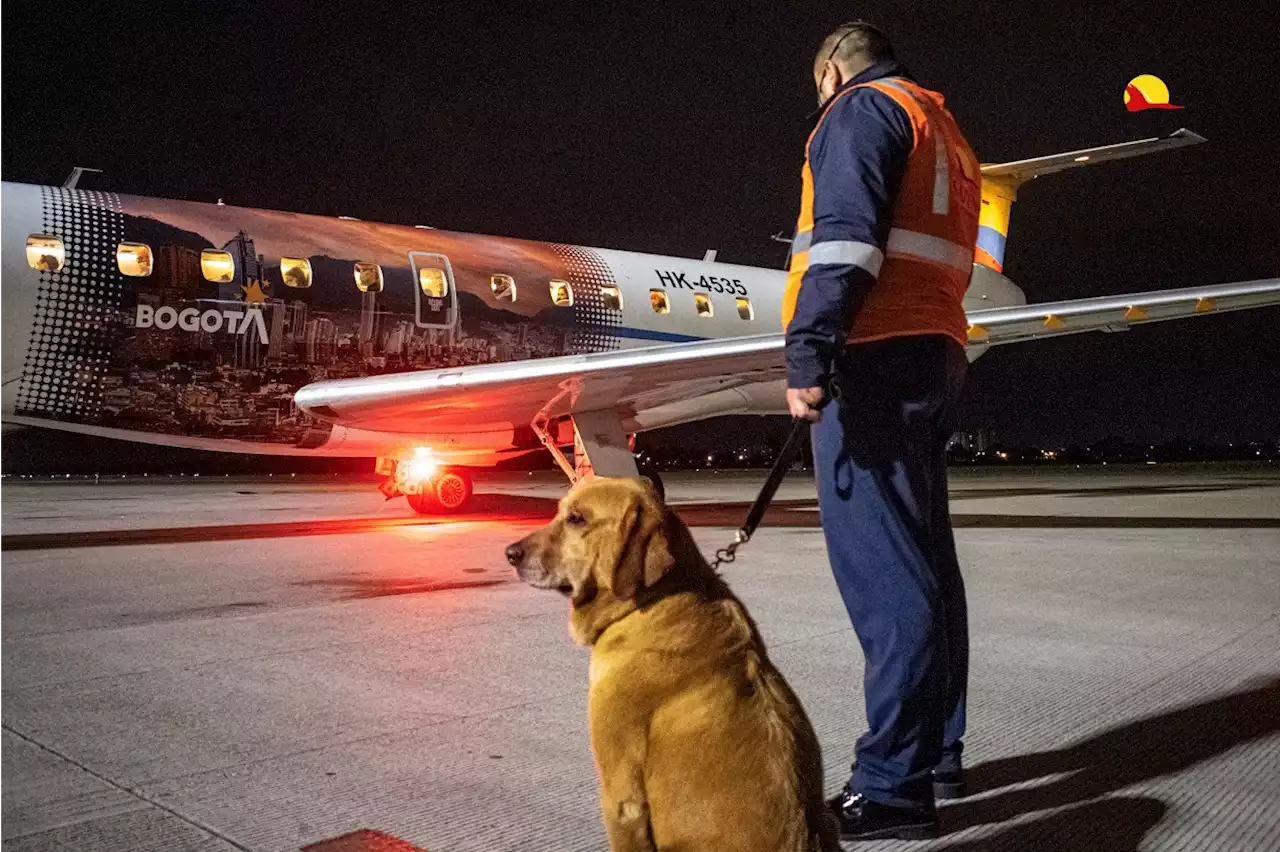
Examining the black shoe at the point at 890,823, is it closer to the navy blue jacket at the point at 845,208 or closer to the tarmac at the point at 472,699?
the tarmac at the point at 472,699

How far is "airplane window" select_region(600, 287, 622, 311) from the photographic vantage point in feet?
36.9

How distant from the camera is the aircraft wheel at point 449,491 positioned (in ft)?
38.9

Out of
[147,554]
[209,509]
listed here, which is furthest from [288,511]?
[147,554]

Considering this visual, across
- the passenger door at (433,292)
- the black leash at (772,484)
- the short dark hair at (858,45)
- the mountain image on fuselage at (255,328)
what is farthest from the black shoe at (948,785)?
the passenger door at (433,292)

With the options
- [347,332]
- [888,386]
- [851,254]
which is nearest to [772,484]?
[888,386]

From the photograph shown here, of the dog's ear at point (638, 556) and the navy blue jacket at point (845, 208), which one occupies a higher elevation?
the navy blue jacket at point (845, 208)

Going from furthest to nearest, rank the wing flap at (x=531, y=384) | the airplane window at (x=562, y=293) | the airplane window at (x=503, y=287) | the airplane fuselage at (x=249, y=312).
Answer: the airplane window at (x=562, y=293) → the airplane window at (x=503, y=287) → the wing flap at (x=531, y=384) → the airplane fuselage at (x=249, y=312)

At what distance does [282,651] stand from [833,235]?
123 inches

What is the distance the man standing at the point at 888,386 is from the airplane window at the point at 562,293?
8.19 metres

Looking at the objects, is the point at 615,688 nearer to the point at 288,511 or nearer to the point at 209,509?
the point at 288,511

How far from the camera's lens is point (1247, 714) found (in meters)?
Answer: 3.24

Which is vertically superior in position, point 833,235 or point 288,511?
point 833,235

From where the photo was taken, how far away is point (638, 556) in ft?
6.32

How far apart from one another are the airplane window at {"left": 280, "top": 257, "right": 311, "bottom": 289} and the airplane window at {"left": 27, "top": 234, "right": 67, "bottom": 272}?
1774 mm
